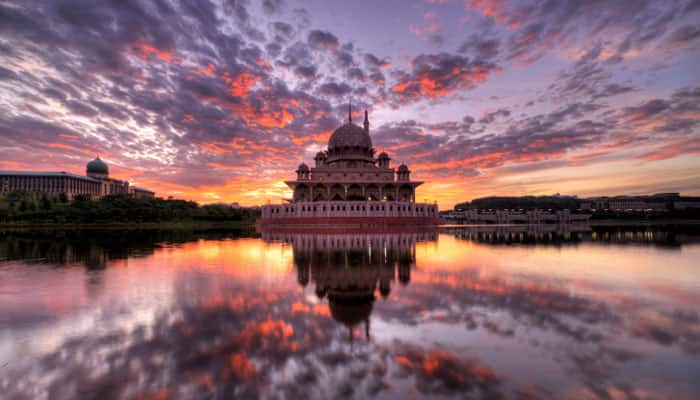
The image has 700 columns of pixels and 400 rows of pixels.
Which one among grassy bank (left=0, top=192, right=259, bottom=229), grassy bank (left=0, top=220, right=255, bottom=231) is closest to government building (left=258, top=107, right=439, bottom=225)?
grassy bank (left=0, top=220, right=255, bottom=231)

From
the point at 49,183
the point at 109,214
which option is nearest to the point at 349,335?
the point at 109,214

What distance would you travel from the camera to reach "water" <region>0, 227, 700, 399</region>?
454cm

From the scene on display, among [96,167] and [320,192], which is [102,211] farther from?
[96,167]

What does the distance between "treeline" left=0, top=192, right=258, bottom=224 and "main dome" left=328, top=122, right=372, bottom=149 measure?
32.4 metres

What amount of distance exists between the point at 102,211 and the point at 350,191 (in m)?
47.6

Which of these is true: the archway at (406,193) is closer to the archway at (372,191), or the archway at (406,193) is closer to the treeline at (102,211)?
the archway at (372,191)

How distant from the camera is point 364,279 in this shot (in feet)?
37.3

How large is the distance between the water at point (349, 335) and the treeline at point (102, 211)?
6143cm

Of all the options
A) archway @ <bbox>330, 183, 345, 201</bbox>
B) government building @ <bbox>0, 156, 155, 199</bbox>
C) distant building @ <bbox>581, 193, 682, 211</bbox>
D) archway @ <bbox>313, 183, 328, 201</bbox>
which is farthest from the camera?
distant building @ <bbox>581, 193, 682, 211</bbox>

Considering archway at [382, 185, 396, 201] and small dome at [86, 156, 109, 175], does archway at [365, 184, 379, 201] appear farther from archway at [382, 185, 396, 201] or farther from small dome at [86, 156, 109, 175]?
small dome at [86, 156, 109, 175]

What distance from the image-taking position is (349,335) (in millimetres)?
6453

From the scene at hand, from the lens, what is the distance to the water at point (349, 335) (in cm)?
454

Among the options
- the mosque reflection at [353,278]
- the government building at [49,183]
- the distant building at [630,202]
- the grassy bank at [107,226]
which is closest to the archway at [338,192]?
the grassy bank at [107,226]

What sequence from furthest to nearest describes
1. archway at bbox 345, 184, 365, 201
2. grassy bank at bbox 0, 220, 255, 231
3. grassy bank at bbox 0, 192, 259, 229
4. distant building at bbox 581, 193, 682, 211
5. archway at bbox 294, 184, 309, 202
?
distant building at bbox 581, 193, 682, 211 → archway at bbox 294, 184, 309, 202 → grassy bank at bbox 0, 192, 259, 229 → archway at bbox 345, 184, 365, 201 → grassy bank at bbox 0, 220, 255, 231
